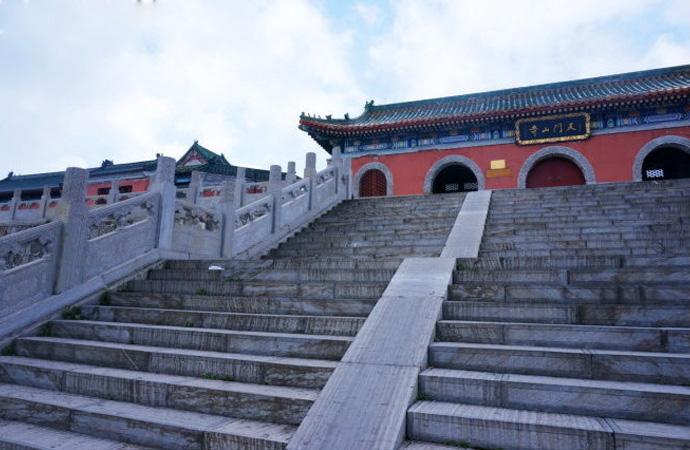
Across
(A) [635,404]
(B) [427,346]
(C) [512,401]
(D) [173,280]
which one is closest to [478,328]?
(B) [427,346]

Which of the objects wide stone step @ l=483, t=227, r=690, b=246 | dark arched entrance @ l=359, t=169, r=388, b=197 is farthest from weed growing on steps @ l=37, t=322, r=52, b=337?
dark arched entrance @ l=359, t=169, r=388, b=197

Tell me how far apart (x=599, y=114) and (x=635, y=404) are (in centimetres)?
1531

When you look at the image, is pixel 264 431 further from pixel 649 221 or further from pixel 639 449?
pixel 649 221

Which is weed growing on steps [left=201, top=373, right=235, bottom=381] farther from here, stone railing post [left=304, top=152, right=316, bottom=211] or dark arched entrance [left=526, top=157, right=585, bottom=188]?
dark arched entrance [left=526, top=157, right=585, bottom=188]

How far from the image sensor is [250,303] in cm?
417

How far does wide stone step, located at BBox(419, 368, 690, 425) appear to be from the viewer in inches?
91.1

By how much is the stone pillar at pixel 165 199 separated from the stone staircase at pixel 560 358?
4.05m

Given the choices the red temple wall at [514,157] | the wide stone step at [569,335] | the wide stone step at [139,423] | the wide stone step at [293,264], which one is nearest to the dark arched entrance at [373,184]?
the red temple wall at [514,157]

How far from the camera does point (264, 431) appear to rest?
252 cm

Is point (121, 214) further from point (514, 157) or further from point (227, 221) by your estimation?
point (514, 157)

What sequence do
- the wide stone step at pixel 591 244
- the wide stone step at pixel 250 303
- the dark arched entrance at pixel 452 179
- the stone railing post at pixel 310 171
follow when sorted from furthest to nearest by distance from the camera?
1. the dark arched entrance at pixel 452 179
2. the stone railing post at pixel 310 171
3. the wide stone step at pixel 591 244
4. the wide stone step at pixel 250 303

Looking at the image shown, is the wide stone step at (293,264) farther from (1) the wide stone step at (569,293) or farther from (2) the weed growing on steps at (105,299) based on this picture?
(1) the wide stone step at (569,293)

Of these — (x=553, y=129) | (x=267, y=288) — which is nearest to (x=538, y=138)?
(x=553, y=129)

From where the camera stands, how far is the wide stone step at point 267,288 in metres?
4.15
